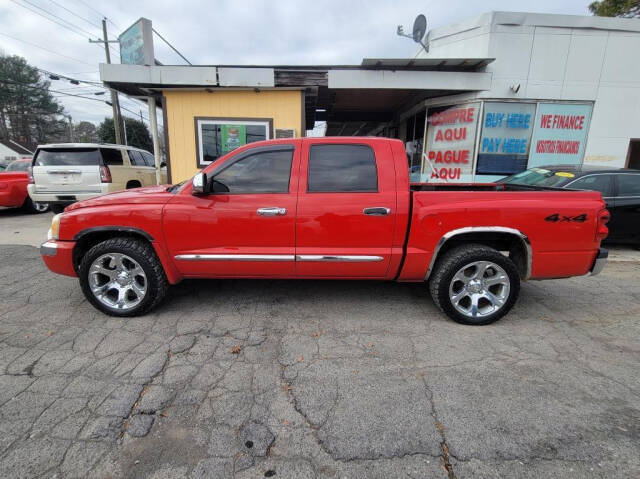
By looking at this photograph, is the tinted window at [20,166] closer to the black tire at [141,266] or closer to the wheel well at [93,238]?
the wheel well at [93,238]

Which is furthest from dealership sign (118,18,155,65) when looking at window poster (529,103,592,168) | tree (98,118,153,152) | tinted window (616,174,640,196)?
tree (98,118,153,152)

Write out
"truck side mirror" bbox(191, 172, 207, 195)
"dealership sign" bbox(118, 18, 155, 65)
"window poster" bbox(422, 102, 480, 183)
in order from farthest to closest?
1. "window poster" bbox(422, 102, 480, 183)
2. "dealership sign" bbox(118, 18, 155, 65)
3. "truck side mirror" bbox(191, 172, 207, 195)

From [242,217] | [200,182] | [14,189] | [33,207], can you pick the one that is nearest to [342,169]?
[242,217]

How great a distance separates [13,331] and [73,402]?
157 cm

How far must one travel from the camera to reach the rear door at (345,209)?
314cm

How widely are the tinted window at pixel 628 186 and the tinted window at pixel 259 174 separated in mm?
6177

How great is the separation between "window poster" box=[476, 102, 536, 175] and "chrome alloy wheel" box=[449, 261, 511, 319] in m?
6.36

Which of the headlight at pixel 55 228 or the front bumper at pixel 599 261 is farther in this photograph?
the headlight at pixel 55 228

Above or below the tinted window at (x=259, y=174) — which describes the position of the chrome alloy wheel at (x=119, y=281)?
below

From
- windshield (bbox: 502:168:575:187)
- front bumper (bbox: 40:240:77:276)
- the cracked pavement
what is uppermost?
windshield (bbox: 502:168:575:187)

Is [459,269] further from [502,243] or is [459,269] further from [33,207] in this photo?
[33,207]

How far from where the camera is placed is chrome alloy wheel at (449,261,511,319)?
3199 millimetres

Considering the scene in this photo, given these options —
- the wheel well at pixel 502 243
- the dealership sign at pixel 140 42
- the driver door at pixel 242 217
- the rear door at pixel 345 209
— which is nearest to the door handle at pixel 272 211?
the driver door at pixel 242 217

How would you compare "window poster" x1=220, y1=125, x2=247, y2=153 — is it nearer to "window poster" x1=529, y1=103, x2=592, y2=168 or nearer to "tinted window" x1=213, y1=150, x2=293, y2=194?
"tinted window" x1=213, y1=150, x2=293, y2=194
